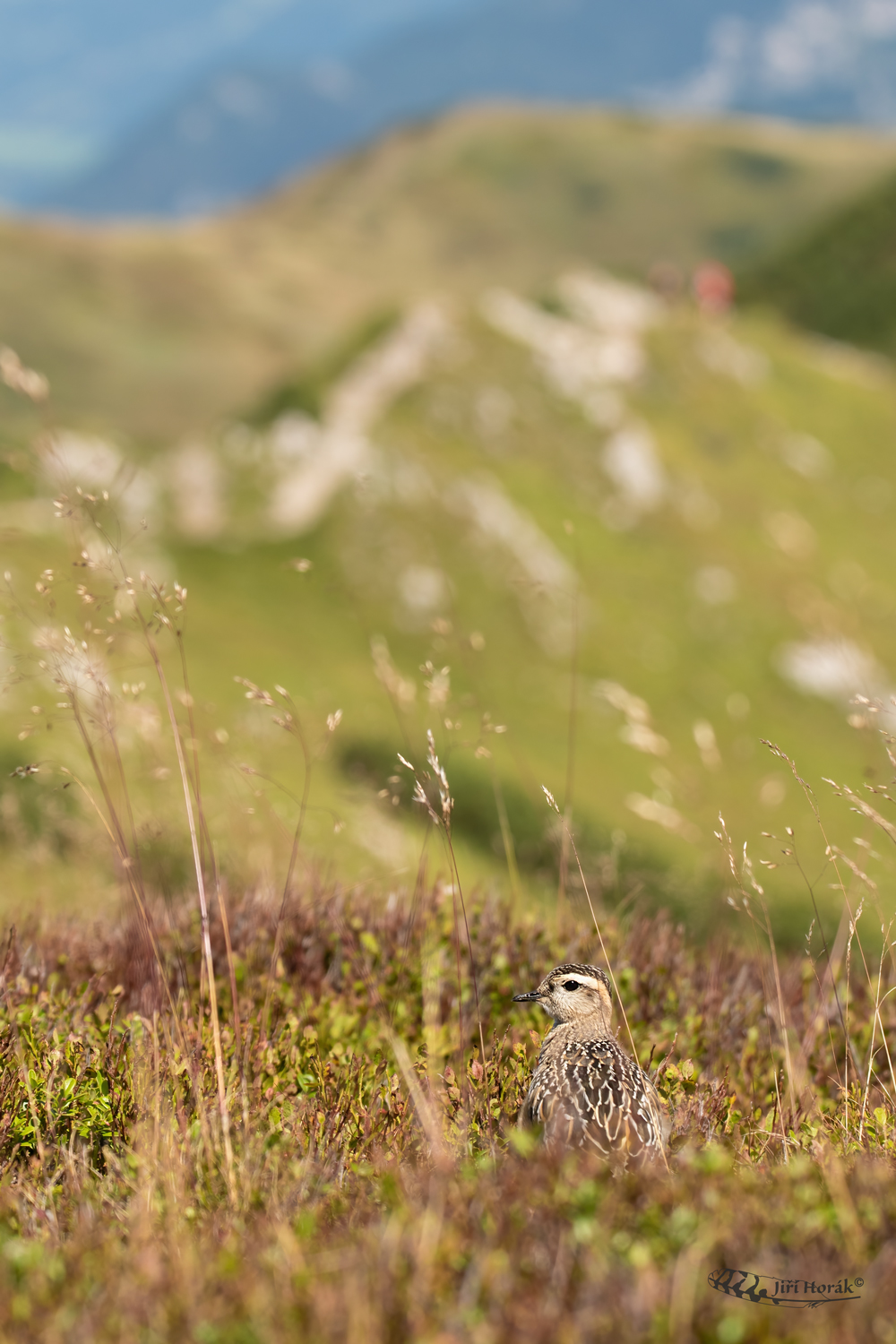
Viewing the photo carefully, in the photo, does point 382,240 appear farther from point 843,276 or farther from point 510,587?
point 510,587

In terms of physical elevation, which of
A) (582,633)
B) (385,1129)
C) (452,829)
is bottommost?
(452,829)

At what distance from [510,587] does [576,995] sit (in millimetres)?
Result: 13345

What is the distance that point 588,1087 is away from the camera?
12.7 ft

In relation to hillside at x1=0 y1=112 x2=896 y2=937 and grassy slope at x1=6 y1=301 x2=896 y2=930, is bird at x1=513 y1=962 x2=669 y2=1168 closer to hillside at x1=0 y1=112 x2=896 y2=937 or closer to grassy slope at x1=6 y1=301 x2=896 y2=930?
hillside at x1=0 y1=112 x2=896 y2=937

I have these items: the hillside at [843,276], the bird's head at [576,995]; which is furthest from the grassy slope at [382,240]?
the bird's head at [576,995]

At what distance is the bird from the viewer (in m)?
3.64

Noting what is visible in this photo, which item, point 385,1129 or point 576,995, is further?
point 576,995

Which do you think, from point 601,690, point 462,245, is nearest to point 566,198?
point 462,245

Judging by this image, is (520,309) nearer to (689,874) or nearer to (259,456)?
(259,456)

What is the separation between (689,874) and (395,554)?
7.25 metres

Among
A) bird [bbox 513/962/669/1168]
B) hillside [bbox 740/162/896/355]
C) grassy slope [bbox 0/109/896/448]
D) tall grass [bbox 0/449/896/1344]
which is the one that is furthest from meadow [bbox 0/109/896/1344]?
grassy slope [bbox 0/109/896/448]

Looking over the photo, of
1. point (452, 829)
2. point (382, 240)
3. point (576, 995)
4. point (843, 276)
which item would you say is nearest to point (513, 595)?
point (452, 829)

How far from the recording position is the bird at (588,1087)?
3645 mm

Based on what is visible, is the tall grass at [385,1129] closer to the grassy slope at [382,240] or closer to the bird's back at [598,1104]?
the bird's back at [598,1104]
